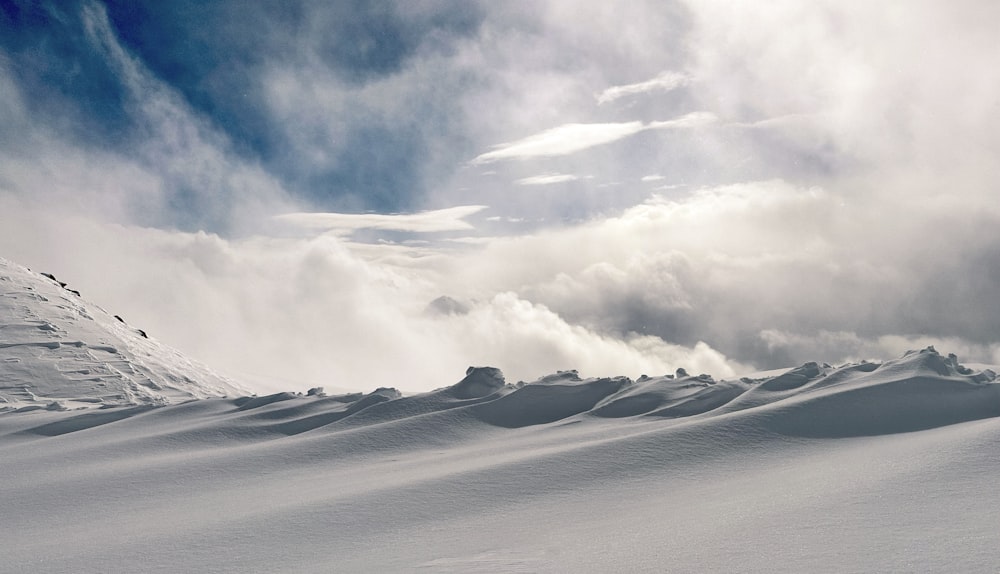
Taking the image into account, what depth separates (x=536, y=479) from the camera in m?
8.22

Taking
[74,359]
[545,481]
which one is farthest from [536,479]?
[74,359]

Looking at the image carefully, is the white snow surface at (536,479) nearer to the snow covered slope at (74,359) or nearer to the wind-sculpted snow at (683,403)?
the wind-sculpted snow at (683,403)

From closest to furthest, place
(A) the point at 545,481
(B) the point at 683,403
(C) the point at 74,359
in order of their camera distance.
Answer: (A) the point at 545,481 < (B) the point at 683,403 < (C) the point at 74,359

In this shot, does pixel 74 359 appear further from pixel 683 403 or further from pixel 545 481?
pixel 545 481

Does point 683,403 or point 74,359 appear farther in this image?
point 74,359

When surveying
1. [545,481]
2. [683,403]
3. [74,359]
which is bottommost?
[545,481]

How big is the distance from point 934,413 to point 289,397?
12.6m

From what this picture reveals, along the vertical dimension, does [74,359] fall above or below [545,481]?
above

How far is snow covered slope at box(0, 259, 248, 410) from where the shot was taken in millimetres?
20000

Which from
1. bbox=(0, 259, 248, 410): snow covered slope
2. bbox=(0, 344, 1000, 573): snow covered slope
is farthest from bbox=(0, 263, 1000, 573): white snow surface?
bbox=(0, 259, 248, 410): snow covered slope

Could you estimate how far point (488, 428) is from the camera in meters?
12.7

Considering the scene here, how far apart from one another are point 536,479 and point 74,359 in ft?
63.7

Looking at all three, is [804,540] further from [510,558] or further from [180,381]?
[180,381]

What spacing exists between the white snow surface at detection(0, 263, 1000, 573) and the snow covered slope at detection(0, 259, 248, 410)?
191 inches
